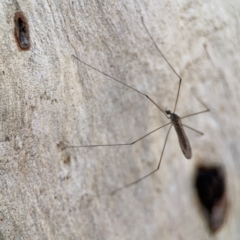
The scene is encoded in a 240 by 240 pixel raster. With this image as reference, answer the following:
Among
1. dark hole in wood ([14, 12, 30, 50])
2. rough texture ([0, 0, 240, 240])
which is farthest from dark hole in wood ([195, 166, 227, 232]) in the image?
dark hole in wood ([14, 12, 30, 50])

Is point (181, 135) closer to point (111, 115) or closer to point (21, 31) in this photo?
point (111, 115)

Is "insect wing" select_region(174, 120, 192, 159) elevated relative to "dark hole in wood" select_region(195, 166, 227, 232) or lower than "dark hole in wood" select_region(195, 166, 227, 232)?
elevated

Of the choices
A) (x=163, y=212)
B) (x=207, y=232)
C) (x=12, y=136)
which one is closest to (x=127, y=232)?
(x=163, y=212)

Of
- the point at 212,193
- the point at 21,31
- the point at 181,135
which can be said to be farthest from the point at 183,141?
the point at 21,31

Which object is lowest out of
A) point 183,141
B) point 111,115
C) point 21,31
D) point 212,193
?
point 212,193

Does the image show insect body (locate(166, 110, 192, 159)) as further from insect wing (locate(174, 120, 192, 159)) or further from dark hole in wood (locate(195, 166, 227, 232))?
dark hole in wood (locate(195, 166, 227, 232))

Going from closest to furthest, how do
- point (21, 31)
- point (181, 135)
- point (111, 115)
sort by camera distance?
point (21, 31)
point (111, 115)
point (181, 135)

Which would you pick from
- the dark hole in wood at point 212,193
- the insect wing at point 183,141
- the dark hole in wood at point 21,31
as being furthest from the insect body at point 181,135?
the dark hole in wood at point 21,31
